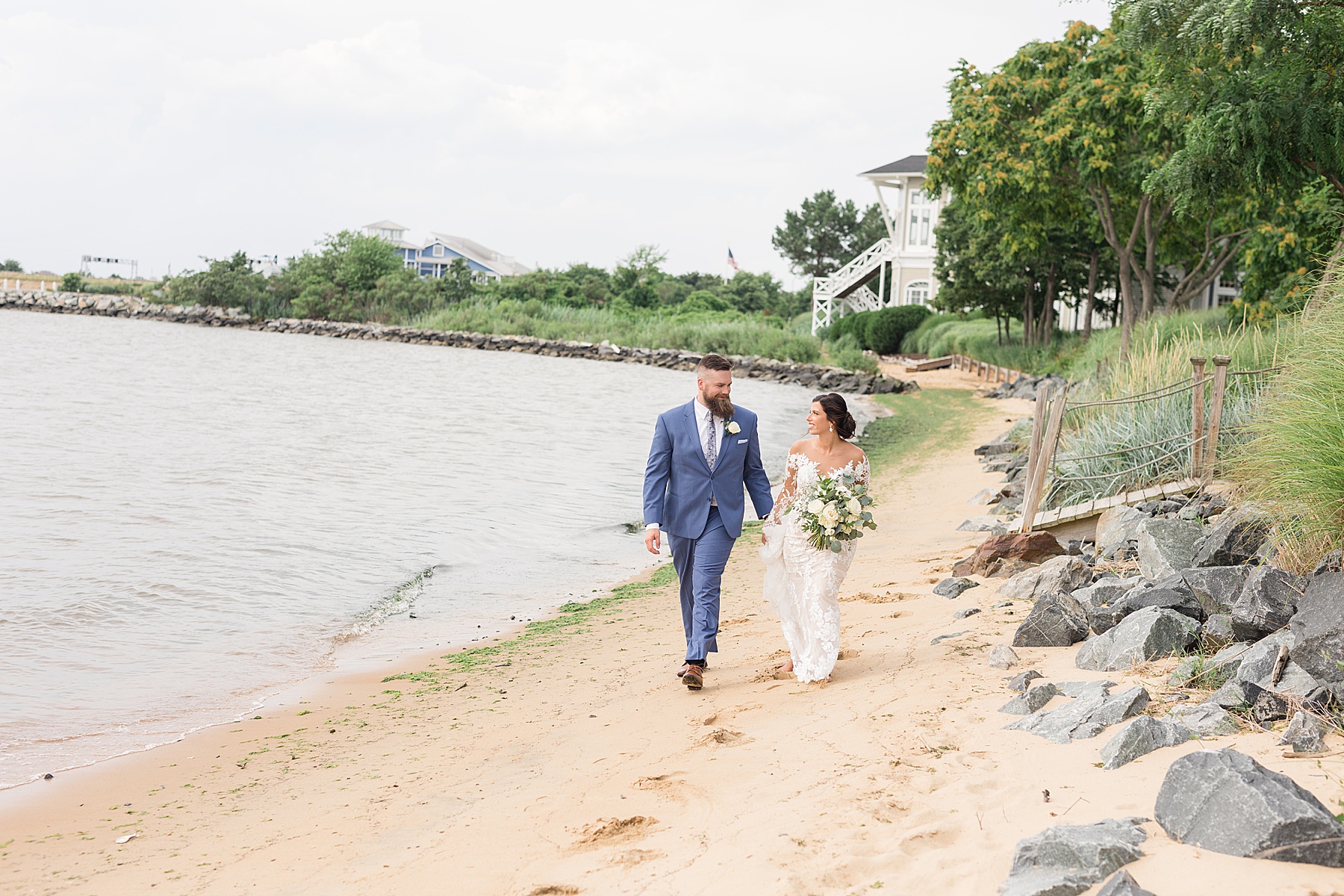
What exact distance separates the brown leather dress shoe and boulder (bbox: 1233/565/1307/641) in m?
2.97

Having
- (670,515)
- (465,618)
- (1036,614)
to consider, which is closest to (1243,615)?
(1036,614)

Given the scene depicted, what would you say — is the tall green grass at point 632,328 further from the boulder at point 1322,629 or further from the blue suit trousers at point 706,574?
the boulder at point 1322,629

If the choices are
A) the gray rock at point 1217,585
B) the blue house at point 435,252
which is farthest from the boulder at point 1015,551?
the blue house at point 435,252

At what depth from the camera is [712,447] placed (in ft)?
22.2

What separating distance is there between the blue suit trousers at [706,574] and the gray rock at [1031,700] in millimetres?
1861

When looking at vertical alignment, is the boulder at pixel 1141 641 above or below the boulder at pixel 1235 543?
below

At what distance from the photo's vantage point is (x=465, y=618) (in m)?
10.0

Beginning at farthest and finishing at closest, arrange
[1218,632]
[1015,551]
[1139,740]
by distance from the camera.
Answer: [1015,551] → [1218,632] → [1139,740]

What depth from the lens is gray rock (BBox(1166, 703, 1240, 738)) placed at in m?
4.55

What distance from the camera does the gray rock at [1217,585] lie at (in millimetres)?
6152

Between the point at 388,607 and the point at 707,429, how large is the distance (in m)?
4.93

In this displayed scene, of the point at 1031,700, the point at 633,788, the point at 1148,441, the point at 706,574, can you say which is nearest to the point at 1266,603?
the point at 1031,700

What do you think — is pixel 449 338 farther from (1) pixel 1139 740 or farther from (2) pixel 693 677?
(1) pixel 1139 740

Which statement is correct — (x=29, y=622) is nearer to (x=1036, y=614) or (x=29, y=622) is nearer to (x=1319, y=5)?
(x=1036, y=614)
